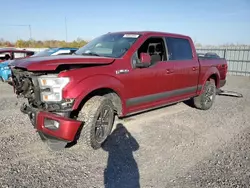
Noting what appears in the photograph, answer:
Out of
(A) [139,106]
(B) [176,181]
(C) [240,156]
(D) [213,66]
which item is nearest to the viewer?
(B) [176,181]

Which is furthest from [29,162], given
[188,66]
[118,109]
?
[188,66]

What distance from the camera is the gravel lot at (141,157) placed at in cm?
300

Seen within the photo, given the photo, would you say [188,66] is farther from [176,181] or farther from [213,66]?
[176,181]

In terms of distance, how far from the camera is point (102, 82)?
3.75 meters

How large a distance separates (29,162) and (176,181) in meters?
2.08

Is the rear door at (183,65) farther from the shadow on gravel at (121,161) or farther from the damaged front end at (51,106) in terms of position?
the damaged front end at (51,106)

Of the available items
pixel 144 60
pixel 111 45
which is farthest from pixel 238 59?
pixel 144 60

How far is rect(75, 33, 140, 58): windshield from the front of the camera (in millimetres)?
4496

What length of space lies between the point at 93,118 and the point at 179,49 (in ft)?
9.69

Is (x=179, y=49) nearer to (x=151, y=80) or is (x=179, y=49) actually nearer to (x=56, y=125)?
(x=151, y=80)

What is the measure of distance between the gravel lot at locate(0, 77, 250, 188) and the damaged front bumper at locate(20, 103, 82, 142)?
43cm

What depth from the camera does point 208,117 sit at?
5945 mm

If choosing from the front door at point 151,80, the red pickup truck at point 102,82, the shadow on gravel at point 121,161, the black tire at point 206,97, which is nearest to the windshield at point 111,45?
the red pickup truck at point 102,82

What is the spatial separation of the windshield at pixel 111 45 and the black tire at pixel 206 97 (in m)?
2.82
